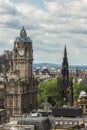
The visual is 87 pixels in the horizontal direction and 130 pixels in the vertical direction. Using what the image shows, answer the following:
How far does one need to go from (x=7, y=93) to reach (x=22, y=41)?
12.5 metres

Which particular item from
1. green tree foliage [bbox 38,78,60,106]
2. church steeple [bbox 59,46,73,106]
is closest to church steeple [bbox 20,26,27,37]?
church steeple [bbox 59,46,73,106]

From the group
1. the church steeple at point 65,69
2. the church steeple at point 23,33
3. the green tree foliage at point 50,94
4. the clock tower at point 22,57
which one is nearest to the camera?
the clock tower at point 22,57

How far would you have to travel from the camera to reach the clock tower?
143250 millimetres

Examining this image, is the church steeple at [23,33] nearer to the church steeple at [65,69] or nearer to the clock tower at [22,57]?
the clock tower at [22,57]

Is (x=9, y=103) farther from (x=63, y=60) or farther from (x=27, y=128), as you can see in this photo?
(x=27, y=128)

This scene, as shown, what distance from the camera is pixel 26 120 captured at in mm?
91500

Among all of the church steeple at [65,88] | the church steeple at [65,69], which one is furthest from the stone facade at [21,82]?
the church steeple at [65,69]

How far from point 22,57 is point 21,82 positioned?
712cm

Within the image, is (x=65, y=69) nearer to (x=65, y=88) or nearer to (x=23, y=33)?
(x=65, y=88)

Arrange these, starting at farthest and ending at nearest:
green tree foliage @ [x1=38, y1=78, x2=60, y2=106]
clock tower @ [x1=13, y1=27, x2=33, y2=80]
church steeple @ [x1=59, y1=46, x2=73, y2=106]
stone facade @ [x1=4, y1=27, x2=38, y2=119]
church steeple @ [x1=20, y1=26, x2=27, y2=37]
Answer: green tree foliage @ [x1=38, y1=78, x2=60, y2=106] → church steeple @ [x1=59, y1=46, x2=73, y2=106] → church steeple @ [x1=20, y1=26, x2=27, y2=37] → clock tower @ [x1=13, y1=27, x2=33, y2=80] → stone facade @ [x1=4, y1=27, x2=38, y2=119]

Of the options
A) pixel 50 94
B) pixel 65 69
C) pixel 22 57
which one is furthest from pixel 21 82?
pixel 50 94

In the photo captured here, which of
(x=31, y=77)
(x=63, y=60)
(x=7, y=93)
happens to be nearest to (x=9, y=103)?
(x=7, y=93)

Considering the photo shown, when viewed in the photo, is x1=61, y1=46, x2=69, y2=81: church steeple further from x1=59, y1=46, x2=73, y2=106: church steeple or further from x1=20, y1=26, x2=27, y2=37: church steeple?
x1=20, y1=26, x2=27, y2=37: church steeple

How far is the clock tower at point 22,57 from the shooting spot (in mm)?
143250
